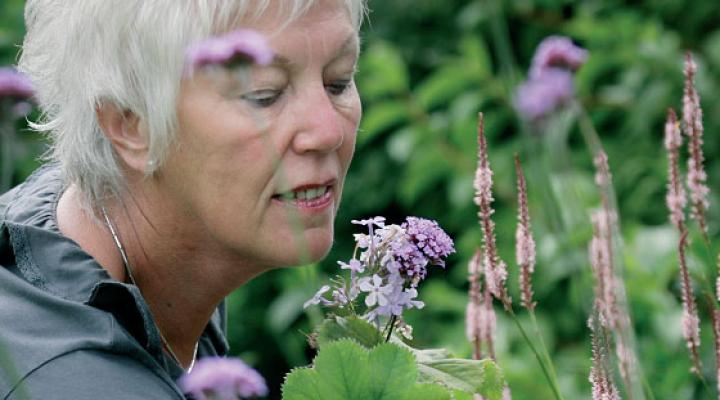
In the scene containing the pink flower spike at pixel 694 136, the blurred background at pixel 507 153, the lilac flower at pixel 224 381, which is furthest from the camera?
the blurred background at pixel 507 153

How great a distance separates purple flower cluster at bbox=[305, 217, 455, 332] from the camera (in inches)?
48.4

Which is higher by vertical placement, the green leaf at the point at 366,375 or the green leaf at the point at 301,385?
the green leaf at the point at 366,375

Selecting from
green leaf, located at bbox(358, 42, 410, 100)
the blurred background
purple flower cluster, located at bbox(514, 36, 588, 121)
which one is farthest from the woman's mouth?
green leaf, located at bbox(358, 42, 410, 100)

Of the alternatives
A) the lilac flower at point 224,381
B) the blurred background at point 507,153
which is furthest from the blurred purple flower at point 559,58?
the blurred background at point 507,153

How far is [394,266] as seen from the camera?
124 cm

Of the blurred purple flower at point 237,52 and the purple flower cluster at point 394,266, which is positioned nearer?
the blurred purple flower at point 237,52

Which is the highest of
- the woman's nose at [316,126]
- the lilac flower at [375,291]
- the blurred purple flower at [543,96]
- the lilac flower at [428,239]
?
the blurred purple flower at [543,96]

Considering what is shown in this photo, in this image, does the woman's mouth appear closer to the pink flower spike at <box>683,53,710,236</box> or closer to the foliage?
the foliage

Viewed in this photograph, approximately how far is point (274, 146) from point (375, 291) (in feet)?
0.85

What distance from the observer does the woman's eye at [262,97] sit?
56.1 inches

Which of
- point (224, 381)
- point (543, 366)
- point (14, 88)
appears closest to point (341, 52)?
point (14, 88)

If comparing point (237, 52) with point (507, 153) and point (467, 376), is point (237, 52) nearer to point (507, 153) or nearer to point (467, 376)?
point (467, 376)

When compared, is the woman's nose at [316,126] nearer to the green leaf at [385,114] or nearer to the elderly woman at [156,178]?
the elderly woman at [156,178]

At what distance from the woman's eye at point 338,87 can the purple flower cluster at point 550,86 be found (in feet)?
1.04
